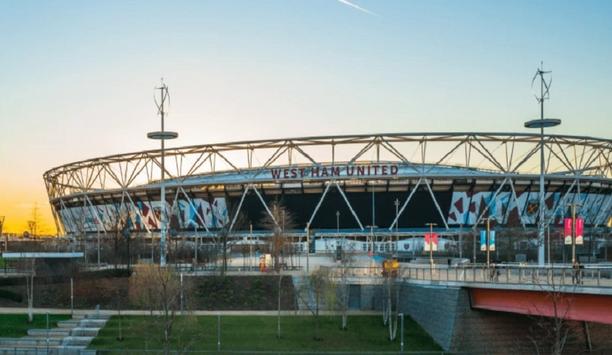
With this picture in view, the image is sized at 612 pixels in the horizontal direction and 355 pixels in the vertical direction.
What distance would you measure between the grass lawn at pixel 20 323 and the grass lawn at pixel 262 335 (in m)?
3.68

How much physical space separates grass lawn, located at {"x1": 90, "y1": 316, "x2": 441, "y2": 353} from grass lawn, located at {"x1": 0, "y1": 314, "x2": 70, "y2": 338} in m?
3.68

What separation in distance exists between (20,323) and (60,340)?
5340mm

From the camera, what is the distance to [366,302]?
1865 inches

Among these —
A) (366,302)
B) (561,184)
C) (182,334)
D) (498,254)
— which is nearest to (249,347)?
(182,334)

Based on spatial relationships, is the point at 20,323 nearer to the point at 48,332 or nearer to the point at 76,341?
the point at 48,332

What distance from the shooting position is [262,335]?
131 feet

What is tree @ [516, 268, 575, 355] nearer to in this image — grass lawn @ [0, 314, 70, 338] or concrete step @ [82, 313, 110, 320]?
concrete step @ [82, 313, 110, 320]

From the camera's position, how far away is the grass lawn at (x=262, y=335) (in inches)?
1492

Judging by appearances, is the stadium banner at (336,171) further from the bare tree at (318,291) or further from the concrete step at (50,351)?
the concrete step at (50,351)

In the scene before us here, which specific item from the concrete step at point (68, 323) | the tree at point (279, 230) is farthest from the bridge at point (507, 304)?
the concrete step at point (68, 323)

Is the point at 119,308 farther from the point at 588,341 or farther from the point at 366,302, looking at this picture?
the point at 588,341

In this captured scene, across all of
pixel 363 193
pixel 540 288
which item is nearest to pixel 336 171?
pixel 363 193

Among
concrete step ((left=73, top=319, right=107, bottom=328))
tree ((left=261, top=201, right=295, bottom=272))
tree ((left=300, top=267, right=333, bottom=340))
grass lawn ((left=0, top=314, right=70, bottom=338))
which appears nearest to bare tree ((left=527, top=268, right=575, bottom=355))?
tree ((left=300, top=267, right=333, bottom=340))

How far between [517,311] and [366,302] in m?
14.6
